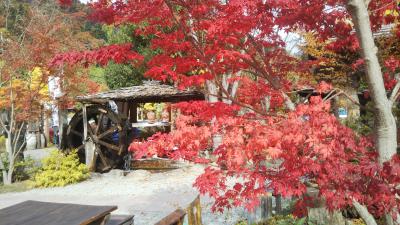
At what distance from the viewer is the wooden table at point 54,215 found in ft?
11.6

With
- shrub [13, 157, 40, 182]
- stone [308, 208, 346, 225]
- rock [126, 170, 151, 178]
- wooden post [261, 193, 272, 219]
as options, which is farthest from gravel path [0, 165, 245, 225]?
shrub [13, 157, 40, 182]

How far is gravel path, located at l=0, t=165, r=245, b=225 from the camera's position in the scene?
693 cm

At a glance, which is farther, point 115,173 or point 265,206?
point 115,173

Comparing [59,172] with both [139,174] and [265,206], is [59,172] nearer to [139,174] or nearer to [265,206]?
[139,174]

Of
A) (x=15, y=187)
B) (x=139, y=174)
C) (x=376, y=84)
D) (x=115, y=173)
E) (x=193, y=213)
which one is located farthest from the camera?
(x=115, y=173)

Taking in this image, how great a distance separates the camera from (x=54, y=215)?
380 cm

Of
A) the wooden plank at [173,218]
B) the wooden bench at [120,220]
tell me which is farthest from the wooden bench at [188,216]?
the wooden bench at [120,220]

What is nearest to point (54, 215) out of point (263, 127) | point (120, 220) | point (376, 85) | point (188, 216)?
point (120, 220)

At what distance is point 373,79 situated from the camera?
3066 mm

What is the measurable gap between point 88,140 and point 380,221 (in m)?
10.2

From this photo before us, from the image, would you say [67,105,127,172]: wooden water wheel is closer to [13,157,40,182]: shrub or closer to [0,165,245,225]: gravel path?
[0,165,245,225]: gravel path

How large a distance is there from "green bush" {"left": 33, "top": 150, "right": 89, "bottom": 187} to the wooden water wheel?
1201 mm

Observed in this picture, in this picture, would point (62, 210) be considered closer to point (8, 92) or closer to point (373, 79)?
point (373, 79)

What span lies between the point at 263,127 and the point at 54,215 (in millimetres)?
2467
